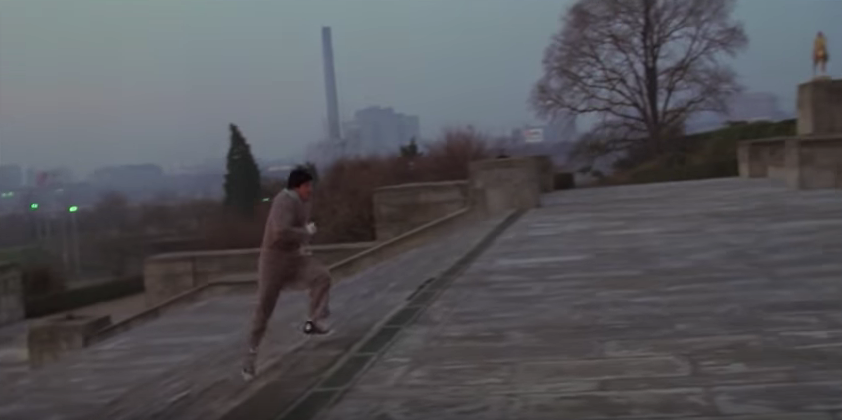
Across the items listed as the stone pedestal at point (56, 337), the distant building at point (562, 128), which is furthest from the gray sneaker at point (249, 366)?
the distant building at point (562, 128)

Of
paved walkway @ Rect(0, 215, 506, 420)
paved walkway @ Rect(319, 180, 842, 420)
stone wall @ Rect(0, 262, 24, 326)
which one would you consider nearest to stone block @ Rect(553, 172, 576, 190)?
stone wall @ Rect(0, 262, 24, 326)

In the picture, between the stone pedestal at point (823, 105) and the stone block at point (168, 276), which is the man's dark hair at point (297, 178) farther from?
the stone pedestal at point (823, 105)

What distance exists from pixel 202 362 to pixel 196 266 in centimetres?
1215

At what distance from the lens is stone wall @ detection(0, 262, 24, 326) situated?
2681 centimetres

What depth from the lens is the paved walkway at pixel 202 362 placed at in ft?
23.4

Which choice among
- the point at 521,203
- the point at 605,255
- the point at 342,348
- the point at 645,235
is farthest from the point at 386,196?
the point at 342,348

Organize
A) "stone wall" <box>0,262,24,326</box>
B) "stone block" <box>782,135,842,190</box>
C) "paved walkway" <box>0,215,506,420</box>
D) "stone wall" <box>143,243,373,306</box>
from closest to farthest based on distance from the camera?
"paved walkway" <box>0,215,506,420</box> < "stone block" <box>782,135,842,190</box> < "stone wall" <box>143,243,373,306</box> < "stone wall" <box>0,262,24,326</box>

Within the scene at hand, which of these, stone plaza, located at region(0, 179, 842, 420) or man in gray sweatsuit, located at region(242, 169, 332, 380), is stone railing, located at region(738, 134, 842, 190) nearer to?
stone plaza, located at region(0, 179, 842, 420)

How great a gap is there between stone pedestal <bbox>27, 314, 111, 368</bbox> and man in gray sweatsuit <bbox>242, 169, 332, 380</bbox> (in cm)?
907

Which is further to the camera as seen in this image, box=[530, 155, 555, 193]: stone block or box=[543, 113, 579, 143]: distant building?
box=[543, 113, 579, 143]: distant building

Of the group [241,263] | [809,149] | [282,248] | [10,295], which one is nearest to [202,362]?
[282,248]

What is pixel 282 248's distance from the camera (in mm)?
7590

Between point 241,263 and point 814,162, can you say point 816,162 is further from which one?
point 241,263

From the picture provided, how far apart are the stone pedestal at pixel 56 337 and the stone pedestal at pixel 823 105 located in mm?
15585
